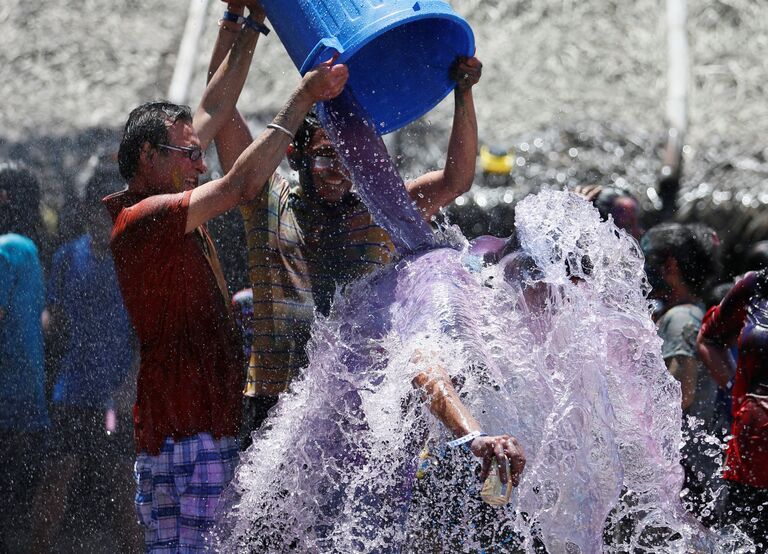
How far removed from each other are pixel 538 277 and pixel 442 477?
583 millimetres

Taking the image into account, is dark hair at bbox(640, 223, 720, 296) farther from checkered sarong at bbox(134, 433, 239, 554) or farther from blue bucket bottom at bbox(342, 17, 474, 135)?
checkered sarong at bbox(134, 433, 239, 554)

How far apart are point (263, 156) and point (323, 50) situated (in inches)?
13.3

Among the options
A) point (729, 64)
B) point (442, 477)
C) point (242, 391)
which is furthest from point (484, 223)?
point (442, 477)

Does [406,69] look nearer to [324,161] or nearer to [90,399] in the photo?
[324,161]

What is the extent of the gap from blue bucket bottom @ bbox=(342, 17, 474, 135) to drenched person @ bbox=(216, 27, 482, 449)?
68 mm

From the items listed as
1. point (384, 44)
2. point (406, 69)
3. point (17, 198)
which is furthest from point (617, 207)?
point (17, 198)

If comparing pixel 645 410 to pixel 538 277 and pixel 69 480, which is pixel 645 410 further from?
pixel 69 480

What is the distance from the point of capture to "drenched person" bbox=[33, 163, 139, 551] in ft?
15.3

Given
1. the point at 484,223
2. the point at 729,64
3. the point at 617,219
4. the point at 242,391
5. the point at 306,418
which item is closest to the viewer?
the point at 306,418

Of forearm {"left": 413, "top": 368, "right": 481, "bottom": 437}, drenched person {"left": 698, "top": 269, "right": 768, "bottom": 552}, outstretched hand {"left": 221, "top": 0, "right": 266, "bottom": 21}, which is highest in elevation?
outstretched hand {"left": 221, "top": 0, "right": 266, "bottom": 21}

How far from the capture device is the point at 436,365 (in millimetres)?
2676

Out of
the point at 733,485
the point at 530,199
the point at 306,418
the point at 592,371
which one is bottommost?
the point at 733,485

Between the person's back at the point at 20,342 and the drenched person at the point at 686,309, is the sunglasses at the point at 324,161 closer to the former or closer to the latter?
the drenched person at the point at 686,309

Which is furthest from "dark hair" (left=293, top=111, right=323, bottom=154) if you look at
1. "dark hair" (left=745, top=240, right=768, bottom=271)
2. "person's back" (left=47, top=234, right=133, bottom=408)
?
"person's back" (left=47, top=234, right=133, bottom=408)
